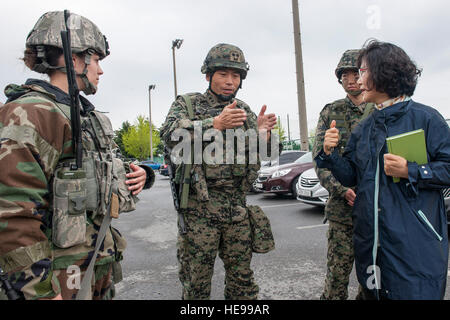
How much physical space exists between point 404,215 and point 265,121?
1.09m

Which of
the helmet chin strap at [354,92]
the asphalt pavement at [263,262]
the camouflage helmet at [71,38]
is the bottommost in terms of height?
the asphalt pavement at [263,262]

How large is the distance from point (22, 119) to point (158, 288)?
7.95 ft

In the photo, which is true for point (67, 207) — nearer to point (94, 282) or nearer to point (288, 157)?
point (94, 282)

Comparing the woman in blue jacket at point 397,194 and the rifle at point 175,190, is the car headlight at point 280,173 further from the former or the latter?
the woman in blue jacket at point 397,194

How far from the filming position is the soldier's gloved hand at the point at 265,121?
216 centimetres

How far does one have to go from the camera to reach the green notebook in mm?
1488

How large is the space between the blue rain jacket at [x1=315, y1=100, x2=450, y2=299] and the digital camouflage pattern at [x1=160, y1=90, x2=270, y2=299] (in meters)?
0.77

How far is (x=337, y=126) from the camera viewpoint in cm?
233

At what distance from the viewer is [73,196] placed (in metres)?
1.21

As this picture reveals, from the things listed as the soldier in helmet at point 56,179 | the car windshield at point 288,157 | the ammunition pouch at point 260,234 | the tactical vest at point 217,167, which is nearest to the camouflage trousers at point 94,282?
the soldier in helmet at point 56,179

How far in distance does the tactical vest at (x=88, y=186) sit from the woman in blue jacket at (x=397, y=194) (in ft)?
4.19

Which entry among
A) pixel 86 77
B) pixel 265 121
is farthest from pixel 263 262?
pixel 86 77

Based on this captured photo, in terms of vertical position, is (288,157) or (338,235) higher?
(288,157)

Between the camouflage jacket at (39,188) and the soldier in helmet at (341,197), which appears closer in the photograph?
→ the camouflage jacket at (39,188)
